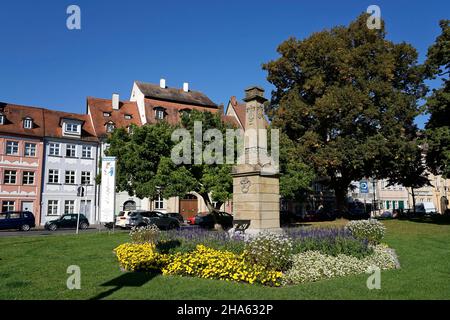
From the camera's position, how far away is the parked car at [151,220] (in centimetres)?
2934

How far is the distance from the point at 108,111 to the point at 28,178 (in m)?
12.9

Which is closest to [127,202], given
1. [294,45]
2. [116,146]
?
[116,146]

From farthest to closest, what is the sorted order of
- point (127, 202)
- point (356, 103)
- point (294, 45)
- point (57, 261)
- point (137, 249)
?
point (127, 202)
point (294, 45)
point (356, 103)
point (57, 261)
point (137, 249)

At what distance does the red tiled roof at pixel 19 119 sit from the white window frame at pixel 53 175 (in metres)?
3.94

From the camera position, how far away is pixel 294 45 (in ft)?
110

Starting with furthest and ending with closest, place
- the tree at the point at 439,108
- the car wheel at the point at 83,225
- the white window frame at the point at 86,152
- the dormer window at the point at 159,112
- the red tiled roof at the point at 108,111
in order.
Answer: the dormer window at the point at 159,112 < the red tiled roof at the point at 108,111 < the white window frame at the point at 86,152 < the car wheel at the point at 83,225 < the tree at the point at 439,108

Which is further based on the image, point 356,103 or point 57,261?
point 356,103

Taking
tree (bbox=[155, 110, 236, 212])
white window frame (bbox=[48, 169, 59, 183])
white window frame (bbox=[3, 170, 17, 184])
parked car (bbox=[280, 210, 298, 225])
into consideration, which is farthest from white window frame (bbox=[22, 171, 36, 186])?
parked car (bbox=[280, 210, 298, 225])

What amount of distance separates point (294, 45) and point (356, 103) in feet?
26.3

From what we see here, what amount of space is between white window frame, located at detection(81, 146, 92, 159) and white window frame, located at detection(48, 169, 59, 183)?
3.49 metres

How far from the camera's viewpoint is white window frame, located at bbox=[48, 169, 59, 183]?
4066 centimetres

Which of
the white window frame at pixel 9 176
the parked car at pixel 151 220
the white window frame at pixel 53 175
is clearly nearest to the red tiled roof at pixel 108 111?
the white window frame at pixel 53 175

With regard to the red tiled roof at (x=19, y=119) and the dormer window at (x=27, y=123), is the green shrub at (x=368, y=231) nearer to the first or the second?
the red tiled roof at (x=19, y=119)

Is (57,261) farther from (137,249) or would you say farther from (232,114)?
(232,114)
